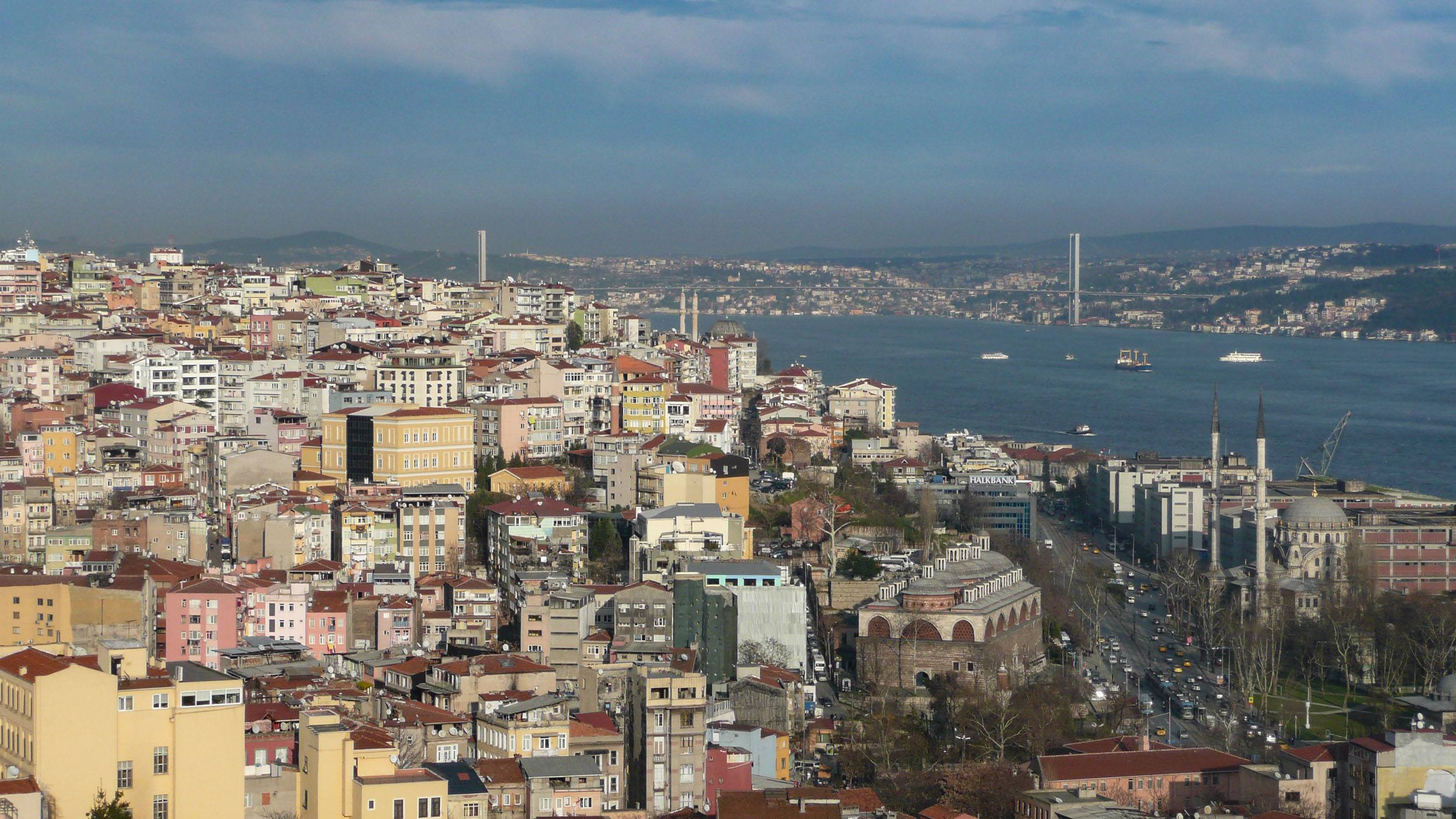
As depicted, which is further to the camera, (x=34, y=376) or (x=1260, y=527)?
(x=34, y=376)

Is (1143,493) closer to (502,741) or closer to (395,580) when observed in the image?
(395,580)

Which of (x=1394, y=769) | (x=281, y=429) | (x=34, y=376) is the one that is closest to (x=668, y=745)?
(x=1394, y=769)

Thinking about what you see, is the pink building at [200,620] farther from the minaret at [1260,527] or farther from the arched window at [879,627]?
the minaret at [1260,527]

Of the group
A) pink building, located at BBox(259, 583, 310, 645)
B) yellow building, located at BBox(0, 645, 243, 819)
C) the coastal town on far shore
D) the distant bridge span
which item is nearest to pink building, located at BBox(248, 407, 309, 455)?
the coastal town on far shore

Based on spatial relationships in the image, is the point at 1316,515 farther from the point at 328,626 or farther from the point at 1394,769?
the point at 328,626

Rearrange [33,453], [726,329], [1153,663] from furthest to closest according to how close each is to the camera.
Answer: [726,329]
[33,453]
[1153,663]

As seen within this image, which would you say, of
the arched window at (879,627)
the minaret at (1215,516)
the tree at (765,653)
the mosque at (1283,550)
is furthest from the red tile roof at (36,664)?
the minaret at (1215,516)

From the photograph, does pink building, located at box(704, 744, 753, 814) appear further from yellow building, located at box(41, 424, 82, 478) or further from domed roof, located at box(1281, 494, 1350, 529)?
domed roof, located at box(1281, 494, 1350, 529)

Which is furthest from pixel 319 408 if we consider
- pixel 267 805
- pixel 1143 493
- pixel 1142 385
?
pixel 1142 385
